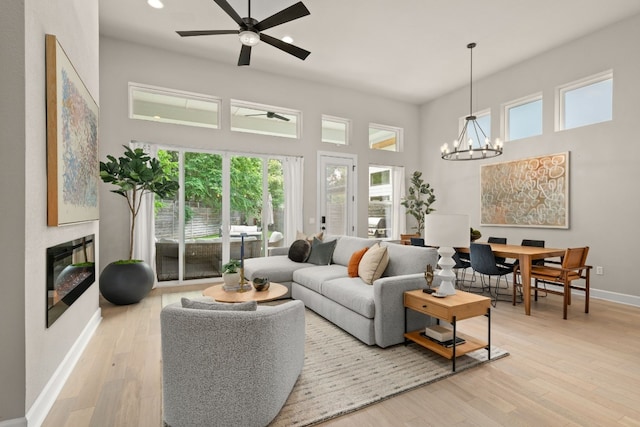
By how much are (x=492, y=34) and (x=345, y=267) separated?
160 inches

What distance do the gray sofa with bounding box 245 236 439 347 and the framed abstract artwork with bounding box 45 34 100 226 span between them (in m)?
2.18

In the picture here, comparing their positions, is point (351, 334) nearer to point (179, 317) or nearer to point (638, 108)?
point (179, 317)

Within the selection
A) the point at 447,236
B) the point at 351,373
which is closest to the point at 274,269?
the point at 351,373

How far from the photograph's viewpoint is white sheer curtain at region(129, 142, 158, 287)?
4945 millimetres

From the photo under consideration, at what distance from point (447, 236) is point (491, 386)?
1.14m

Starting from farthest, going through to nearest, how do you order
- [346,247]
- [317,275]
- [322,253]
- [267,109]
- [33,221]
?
1. [267,109]
2. [322,253]
3. [346,247]
4. [317,275]
5. [33,221]

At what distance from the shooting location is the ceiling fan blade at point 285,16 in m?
2.86

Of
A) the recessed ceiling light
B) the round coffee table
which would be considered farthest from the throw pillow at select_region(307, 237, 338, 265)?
the recessed ceiling light

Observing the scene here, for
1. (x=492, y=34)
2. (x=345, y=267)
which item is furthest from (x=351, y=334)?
(x=492, y=34)

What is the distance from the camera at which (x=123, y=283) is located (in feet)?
13.3

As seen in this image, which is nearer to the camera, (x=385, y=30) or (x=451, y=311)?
(x=451, y=311)

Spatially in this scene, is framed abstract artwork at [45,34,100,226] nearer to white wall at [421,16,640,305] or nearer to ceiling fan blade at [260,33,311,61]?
ceiling fan blade at [260,33,311,61]

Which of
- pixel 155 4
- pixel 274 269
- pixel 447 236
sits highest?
pixel 155 4

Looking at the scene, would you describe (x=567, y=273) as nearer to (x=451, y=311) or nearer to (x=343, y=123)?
(x=451, y=311)
